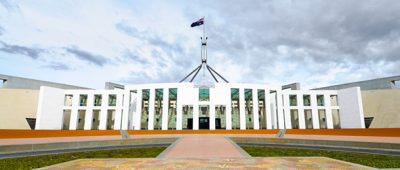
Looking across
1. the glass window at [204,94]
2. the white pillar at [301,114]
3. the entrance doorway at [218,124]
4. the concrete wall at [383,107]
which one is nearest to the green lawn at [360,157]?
the glass window at [204,94]

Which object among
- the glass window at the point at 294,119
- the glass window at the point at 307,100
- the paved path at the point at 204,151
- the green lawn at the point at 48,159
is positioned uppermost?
the glass window at the point at 307,100

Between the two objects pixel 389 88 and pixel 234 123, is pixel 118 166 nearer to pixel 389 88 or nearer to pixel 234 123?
pixel 234 123

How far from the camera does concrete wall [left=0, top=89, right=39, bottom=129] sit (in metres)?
39.8

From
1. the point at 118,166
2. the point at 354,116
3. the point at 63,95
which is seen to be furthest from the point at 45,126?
the point at 354,116

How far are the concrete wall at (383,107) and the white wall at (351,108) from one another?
564 cm

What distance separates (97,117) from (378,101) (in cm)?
5556

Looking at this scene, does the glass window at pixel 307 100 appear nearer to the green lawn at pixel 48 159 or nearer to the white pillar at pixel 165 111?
the white pillar at pixel 165 111

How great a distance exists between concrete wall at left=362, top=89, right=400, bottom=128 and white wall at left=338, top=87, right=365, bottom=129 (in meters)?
5.64

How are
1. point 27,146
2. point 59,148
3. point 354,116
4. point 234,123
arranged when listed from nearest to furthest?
point 27,146
point 59,148
point 354,116
point 234,123

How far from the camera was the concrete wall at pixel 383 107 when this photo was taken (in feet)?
124

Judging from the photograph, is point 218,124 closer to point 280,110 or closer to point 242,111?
point 242,111

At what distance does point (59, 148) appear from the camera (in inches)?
559

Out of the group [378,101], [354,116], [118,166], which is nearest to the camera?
[118,166]

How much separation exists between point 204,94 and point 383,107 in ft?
105
